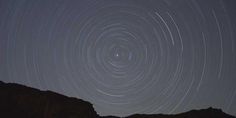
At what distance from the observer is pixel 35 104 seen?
2714 cm

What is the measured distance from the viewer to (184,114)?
107 feet

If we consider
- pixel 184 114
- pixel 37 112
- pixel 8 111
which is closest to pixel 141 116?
pixel 184 114

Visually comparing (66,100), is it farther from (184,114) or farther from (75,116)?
(184,114)

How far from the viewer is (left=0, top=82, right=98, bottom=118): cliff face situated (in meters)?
26.1

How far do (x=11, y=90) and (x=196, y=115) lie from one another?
21.0m

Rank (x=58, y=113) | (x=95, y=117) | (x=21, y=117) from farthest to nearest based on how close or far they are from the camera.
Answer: (x=95, y=117) → (x=58, y=113) → (x=21, y=117)

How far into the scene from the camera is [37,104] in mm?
27219

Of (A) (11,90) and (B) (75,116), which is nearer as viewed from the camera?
(A) (11,90)

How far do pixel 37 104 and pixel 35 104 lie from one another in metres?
0.20

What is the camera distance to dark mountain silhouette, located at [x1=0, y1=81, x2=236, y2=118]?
26109 millimetres

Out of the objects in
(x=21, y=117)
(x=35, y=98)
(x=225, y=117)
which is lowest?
(x=21, y=117)

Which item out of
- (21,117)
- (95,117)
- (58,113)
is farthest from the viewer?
(95,117)

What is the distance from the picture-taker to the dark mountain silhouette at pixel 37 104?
2611 centimetres

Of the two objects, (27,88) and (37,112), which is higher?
(27,88)
